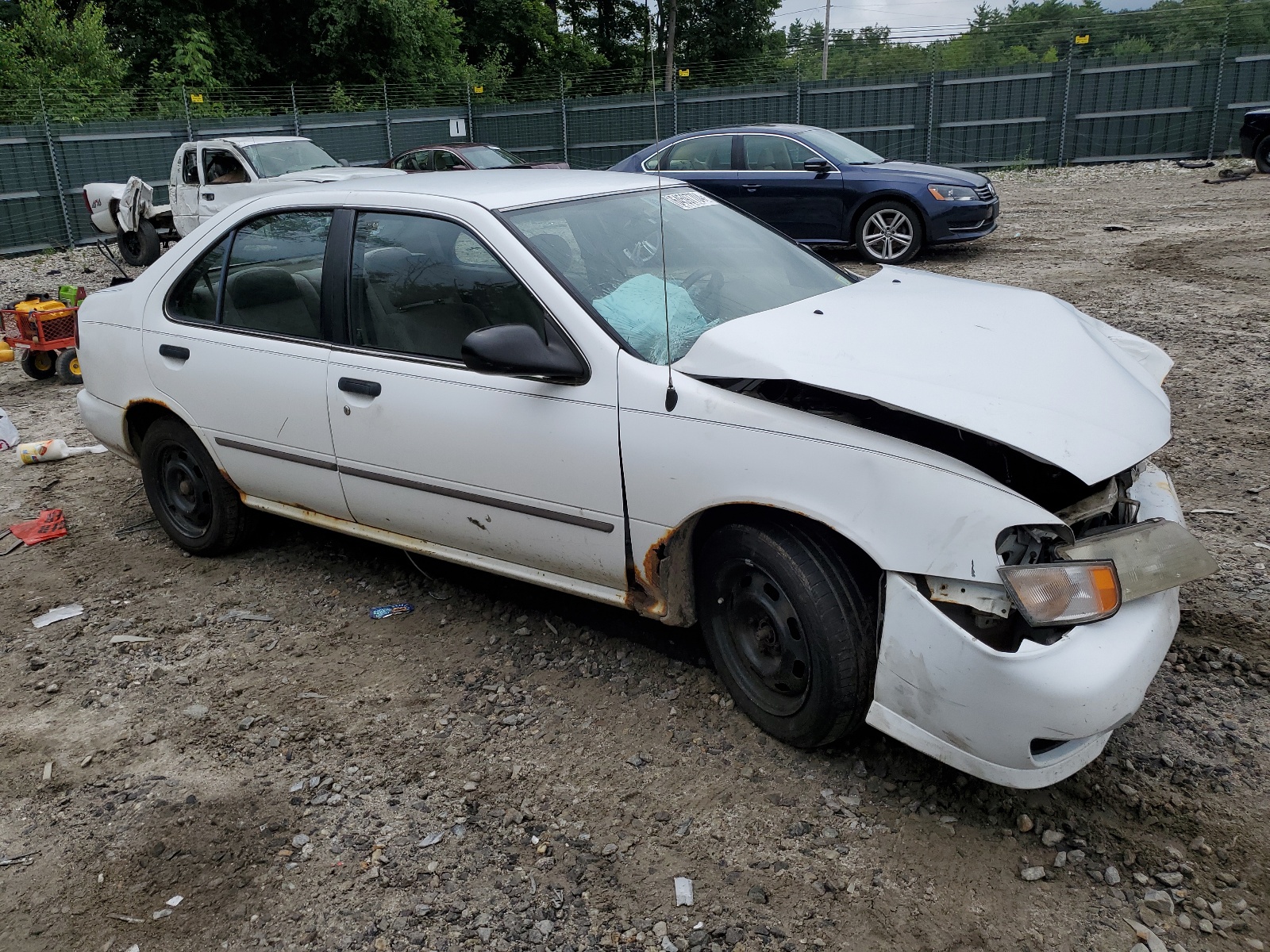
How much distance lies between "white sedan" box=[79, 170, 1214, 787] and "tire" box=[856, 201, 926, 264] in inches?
315

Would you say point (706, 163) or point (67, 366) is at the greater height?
point (706, 163)

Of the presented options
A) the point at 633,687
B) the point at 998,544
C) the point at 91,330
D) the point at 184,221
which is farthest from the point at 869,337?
the point at 184,221

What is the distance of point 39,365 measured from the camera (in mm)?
8898

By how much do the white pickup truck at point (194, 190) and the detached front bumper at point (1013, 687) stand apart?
13.3 m

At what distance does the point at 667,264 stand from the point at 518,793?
6.36ft

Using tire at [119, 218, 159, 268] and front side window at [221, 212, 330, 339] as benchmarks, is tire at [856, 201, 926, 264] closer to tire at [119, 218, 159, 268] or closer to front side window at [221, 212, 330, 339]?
front side window at [221, 212, 330, 339]

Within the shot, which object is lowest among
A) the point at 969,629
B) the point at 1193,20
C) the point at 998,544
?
the point at 969,629

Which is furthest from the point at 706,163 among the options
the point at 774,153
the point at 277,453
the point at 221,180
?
the point at 277,453

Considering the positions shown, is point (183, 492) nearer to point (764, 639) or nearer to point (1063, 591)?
point (764, 639)

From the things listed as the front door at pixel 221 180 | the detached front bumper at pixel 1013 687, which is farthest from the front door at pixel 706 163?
the detached front bumper at pixel 1013 687

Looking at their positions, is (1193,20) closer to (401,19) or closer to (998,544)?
(401,19)

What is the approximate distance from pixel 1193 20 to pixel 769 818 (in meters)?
29.2

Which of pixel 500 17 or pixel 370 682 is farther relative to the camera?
pixel 500 17

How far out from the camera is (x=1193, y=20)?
25.6m
